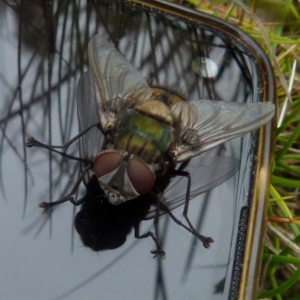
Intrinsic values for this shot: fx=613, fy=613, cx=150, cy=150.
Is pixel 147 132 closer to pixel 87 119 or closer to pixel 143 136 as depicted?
pixel 143 136

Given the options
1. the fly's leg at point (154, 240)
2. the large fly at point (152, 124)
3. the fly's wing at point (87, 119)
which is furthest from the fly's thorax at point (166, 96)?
the fly's leg at point (154, 240)

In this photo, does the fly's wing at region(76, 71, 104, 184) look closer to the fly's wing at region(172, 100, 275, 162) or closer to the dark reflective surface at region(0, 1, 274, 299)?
the dark reflective surface at region(0, 1, 274, 299)

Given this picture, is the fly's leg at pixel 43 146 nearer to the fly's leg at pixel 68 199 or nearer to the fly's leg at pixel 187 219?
the fly's leg at pixel 68 199

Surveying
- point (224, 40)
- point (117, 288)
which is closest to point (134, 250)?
point (117, 288)

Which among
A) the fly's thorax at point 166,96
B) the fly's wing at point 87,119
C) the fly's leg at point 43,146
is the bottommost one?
the fly's leg at point 43,146

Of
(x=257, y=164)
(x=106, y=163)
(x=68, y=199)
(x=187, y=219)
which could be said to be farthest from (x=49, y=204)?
(x=257, y=164)

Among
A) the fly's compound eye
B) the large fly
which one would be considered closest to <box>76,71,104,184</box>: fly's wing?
the large fly
